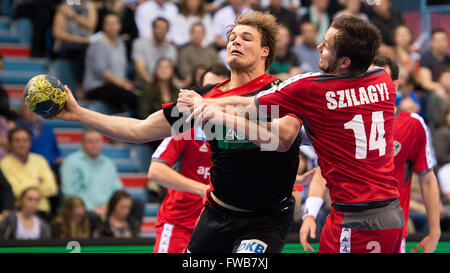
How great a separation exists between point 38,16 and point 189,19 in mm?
2502

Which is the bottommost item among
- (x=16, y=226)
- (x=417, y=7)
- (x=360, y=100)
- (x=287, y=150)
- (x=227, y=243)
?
(x=16, y=226)

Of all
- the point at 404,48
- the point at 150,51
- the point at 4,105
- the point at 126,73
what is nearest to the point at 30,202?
the point at 4,105

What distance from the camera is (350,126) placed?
158 inches

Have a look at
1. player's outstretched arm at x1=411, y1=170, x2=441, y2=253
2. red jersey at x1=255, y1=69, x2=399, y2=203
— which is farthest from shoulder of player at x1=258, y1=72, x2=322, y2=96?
player's outstretched arm at x1=411, y1=170, x2=441, y2=253

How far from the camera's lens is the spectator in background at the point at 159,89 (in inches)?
381

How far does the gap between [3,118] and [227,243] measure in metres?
5.75

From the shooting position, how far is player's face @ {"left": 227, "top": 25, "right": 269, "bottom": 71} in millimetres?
4629

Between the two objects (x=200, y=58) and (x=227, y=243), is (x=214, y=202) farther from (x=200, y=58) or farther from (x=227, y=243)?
(x=200, y=58)

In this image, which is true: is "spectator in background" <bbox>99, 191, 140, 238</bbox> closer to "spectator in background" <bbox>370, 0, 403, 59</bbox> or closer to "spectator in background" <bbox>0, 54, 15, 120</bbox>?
"spectator in background" <bbox>0, 54, 15, 120</bbox>

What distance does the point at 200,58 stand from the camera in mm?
10750

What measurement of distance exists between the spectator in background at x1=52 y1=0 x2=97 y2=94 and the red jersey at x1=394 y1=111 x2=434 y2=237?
6.54m

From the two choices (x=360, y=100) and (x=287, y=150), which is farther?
(x=287, y=150)
